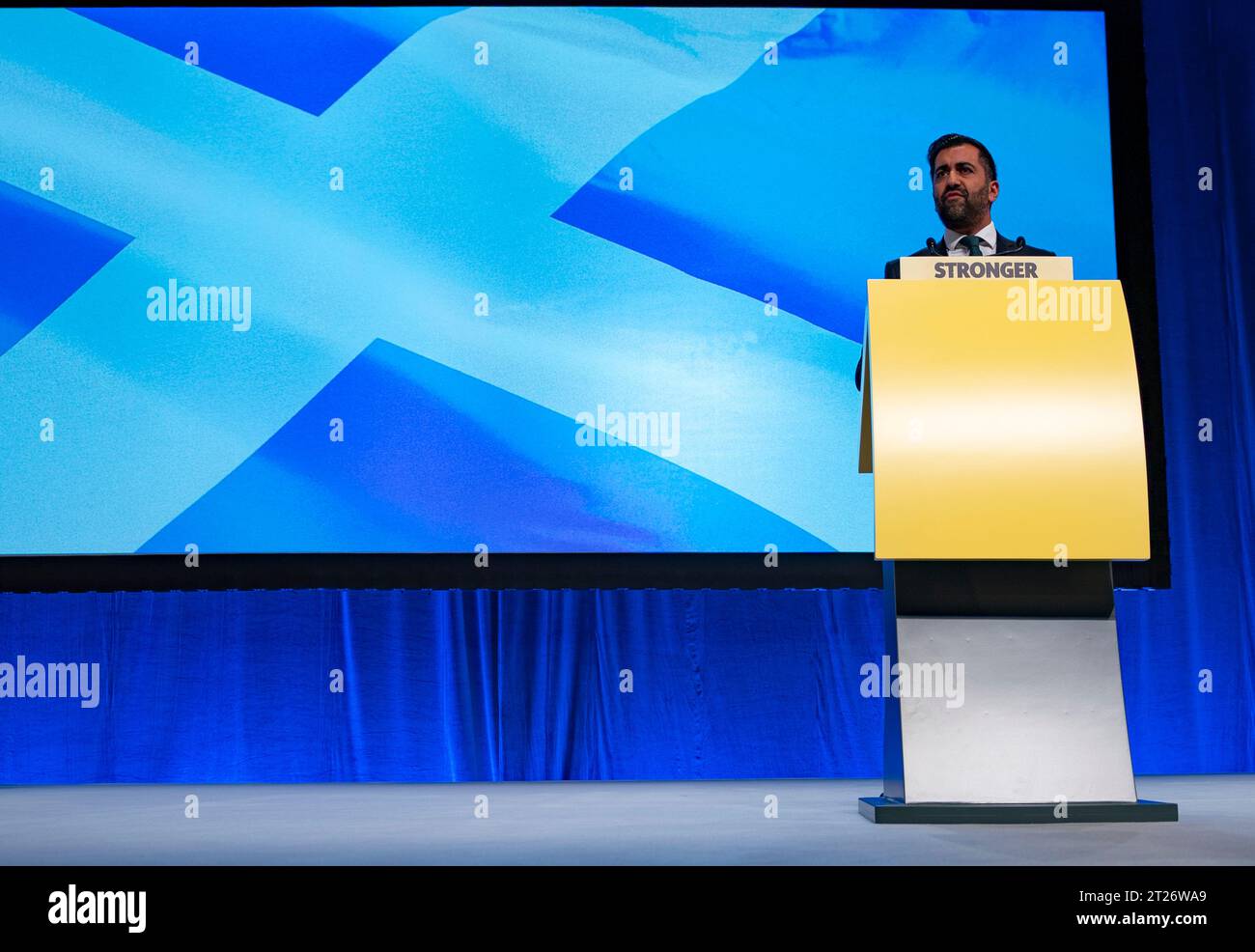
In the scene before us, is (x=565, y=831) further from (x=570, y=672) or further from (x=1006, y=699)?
(x=570, y=672)

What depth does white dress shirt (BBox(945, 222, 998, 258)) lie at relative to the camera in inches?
99.5

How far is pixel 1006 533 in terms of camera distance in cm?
215

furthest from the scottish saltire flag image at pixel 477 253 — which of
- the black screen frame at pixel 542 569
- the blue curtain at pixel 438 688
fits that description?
the blue curtain at pixel 438 688

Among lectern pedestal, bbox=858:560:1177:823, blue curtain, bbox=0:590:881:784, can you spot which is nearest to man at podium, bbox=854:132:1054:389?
lectern pedestal, bbox=858:560:1177:823

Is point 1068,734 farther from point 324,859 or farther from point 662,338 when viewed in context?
point 662,338

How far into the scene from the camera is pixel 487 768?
4.01m

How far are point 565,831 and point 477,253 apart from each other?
2059mm

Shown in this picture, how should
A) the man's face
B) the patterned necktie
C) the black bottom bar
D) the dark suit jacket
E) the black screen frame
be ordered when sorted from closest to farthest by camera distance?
1. the black bottom bar
2. the dark suit jacket
3. the patterned necktie
4. the man's face
5. the black screen frame

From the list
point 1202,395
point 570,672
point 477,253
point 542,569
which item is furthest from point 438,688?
point 1202,395

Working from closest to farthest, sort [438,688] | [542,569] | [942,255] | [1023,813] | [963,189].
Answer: [1023,813]
[942,255]
[963,189]
[542,569]
[438,688]

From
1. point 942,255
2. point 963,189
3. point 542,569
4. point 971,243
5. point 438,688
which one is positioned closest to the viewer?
point 942,255

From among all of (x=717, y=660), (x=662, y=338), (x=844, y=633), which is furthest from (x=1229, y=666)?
(x=662, y=338)

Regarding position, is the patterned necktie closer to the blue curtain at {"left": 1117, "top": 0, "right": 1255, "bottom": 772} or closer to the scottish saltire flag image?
the scottish saltire flag image

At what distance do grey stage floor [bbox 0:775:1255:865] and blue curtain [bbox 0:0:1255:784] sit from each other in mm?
736
